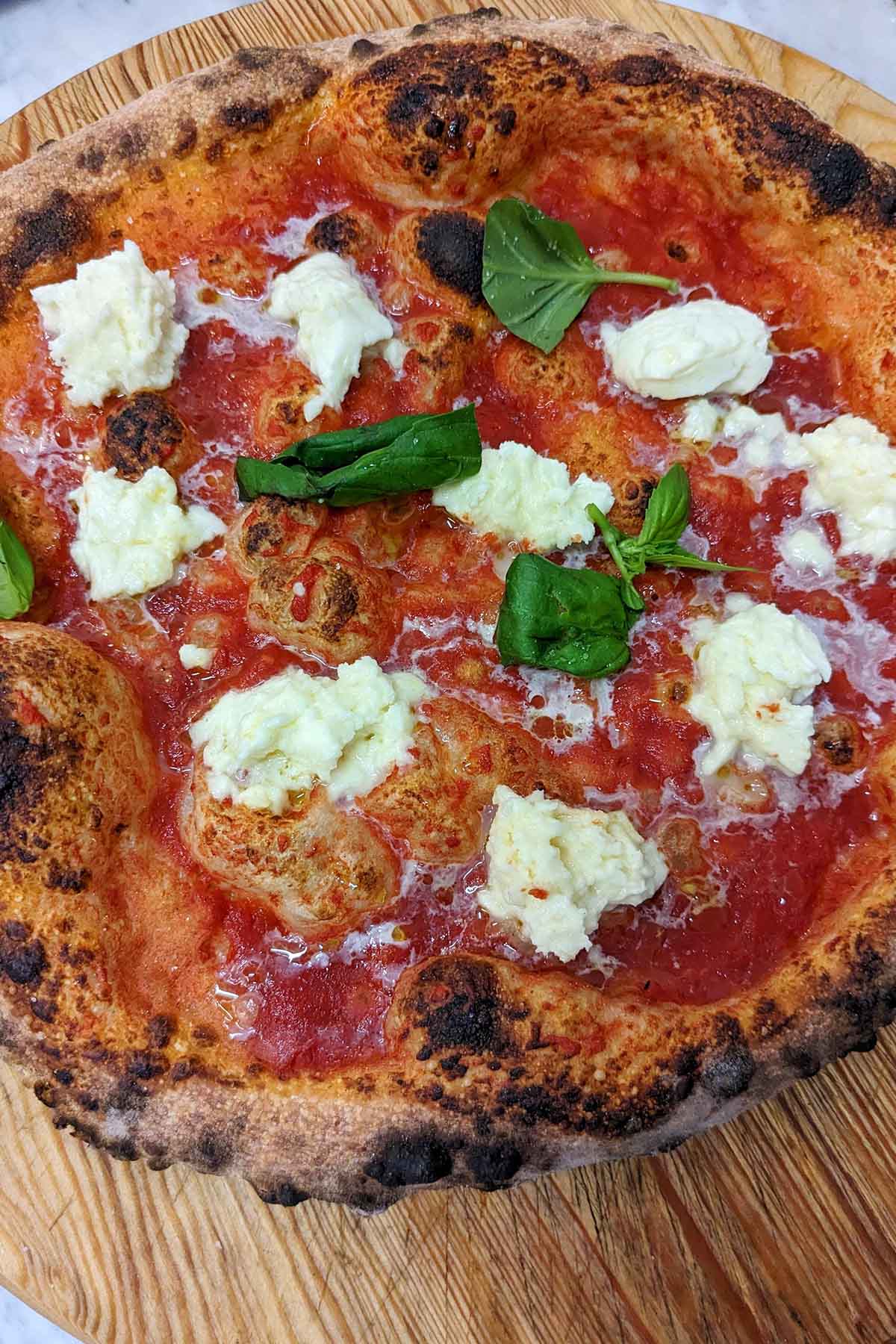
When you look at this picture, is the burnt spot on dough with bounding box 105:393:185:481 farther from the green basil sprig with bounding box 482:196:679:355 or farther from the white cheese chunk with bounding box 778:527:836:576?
the white cheese chunk with bounding box 778:527:836:576

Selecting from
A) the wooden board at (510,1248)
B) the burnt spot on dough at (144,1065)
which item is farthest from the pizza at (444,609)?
the wooden board at (510,1248)

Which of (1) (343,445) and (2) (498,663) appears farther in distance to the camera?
(2) (498,663)

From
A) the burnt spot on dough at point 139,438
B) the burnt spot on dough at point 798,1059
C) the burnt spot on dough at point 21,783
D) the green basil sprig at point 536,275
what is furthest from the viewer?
the green basil sprig at point 536,275

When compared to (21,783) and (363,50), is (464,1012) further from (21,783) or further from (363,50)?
(363,50)

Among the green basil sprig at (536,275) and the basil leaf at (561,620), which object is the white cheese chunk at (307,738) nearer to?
the basil leaf at (561,620)

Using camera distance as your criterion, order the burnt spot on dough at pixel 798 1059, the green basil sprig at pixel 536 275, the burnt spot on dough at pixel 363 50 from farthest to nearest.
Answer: the burnt spot on dough at pixel 363 50 < the green basil sprig at pixel 536 275 < the burnt spot on dough at pixel 798 1059

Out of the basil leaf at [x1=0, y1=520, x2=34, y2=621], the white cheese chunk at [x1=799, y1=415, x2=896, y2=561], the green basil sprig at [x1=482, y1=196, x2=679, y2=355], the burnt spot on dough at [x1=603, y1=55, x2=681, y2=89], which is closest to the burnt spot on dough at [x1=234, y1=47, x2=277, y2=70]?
the green basil sprig at [x1=482, y1=196, x2=679, y2=355]

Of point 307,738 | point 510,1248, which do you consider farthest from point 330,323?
point 510,1248
